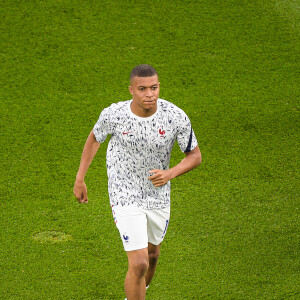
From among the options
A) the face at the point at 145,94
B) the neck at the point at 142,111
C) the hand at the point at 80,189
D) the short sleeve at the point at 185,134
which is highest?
the face at the point at 145,94

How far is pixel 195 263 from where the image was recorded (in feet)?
19.0

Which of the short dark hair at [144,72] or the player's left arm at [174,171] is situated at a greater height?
the short dark hair at [144,72]

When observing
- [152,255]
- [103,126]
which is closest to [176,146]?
[152,255]

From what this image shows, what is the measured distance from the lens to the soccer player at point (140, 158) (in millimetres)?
4625

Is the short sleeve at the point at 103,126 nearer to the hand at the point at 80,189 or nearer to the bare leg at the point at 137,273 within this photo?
the hand at the point at 80,189

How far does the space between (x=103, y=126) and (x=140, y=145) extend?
0.33 meters

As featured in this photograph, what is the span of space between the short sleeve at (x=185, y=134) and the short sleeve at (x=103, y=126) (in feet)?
1.75

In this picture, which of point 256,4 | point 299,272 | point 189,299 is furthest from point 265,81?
point 189,299

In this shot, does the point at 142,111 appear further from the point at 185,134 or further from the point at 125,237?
the point at 125,237

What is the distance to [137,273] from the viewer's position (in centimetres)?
470

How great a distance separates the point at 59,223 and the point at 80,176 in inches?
60.2

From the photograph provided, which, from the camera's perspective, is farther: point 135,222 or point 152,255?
point 152,255

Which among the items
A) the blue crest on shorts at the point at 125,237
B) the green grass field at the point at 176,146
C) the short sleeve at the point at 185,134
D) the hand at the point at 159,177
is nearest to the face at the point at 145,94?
the short sleeve at the point at 185,134

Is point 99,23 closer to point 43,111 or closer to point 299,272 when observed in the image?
point 43,111
